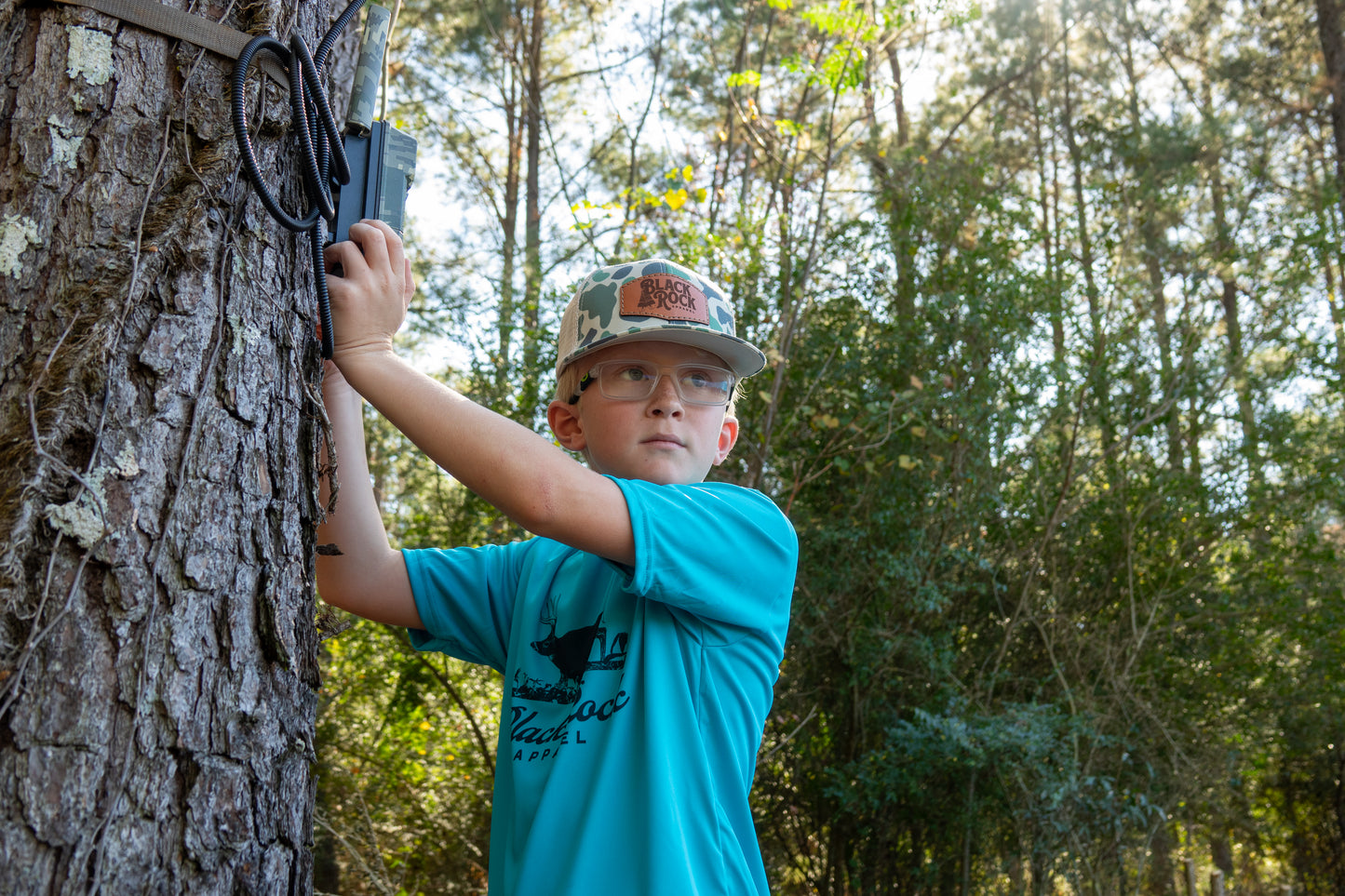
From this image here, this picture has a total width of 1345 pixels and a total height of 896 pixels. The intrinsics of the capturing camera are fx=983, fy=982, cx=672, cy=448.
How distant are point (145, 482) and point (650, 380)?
32.1 inches

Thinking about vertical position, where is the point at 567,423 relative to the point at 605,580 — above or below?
above

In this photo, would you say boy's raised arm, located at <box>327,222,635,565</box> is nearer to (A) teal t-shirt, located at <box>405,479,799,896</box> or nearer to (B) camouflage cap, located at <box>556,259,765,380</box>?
(A) teal t-shirt, located at <box>405,479,799,896</box>

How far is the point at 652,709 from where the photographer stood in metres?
1.41

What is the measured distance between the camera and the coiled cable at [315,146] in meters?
1.31

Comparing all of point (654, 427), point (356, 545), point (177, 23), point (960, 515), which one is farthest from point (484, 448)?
point (960, 515)

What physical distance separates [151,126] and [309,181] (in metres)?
0.20

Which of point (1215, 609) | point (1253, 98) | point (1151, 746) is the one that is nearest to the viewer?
point (1151, 746)

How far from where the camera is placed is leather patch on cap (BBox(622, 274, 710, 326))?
166 cm

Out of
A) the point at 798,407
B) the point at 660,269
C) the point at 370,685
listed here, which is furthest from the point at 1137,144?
the point at 660,269

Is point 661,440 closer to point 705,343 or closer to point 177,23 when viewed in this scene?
point 705,343

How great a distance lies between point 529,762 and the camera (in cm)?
151

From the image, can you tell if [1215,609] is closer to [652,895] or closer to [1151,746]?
[1151,746]

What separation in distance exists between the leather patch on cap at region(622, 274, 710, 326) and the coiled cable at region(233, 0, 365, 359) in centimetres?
49

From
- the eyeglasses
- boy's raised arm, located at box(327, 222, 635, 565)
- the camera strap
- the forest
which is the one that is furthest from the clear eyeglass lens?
the forest
